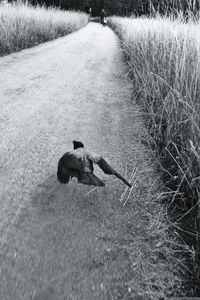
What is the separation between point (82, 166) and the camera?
54.1 inches

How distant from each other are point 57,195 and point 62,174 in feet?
0.33

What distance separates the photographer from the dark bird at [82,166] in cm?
136

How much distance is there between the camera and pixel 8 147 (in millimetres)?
1875

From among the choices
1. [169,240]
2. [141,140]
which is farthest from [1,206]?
[141,140]

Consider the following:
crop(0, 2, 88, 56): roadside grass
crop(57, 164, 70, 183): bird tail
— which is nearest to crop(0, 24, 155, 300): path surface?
crop(57, 164, 70, 183): bird tail

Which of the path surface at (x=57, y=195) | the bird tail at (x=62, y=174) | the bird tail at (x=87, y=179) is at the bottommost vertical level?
the path surface at (x=57, y=195)

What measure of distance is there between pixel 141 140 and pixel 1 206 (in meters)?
1.16

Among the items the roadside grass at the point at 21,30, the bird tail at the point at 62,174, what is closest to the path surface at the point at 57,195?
the bird tail at the point at 62,174

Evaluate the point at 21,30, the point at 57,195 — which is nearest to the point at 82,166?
the point at 57,195

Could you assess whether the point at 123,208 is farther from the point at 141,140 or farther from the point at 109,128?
the point at 109,128

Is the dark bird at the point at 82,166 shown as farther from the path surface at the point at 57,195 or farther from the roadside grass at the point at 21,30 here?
the roadside grass at the point at 21,30

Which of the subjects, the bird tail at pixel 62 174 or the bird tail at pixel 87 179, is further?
the bird tail at pixel 62 174

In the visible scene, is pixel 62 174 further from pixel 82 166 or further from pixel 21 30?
pixel 21 30

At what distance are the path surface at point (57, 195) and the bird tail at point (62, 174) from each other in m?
0.06
